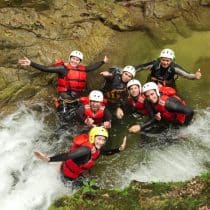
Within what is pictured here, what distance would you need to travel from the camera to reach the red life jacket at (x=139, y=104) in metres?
10.8

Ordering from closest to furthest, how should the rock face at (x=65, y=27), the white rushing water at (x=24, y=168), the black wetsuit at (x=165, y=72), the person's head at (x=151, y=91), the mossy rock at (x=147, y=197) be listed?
1. the mossy rock at (x=147, y=197)
2. the white rushing water at (x=24, y=168)
3. the person's head at (x=151, y=91)
4. the black wetsuit at (x=165, y=72)
5. the rock face at (x=65, y=27)

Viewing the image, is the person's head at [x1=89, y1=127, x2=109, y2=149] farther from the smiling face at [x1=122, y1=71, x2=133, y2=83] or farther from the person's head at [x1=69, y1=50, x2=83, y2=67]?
the person's head at [x1=69, y1=50, x2=83, y2=67]

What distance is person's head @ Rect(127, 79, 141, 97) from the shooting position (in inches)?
415

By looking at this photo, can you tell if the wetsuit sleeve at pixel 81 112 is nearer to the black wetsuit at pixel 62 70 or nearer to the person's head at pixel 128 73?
A: the black wetsuit at pixel 62 70

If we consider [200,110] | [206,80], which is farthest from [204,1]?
[200,110]

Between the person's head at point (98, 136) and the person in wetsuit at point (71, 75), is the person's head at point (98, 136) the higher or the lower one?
the lower one

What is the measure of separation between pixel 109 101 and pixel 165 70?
5.64 feet

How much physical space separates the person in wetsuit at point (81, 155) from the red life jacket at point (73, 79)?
249 cm

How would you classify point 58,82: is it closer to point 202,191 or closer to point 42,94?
point 42,94

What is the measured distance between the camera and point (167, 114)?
10.6m

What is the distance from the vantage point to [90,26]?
13.6 metres

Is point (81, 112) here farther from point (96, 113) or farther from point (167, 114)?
point (167, 114)

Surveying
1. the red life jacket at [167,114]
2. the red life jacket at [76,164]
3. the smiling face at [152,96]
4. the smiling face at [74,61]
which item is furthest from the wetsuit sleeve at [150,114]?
the smiling face at [74,61]

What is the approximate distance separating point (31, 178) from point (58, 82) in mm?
2822
